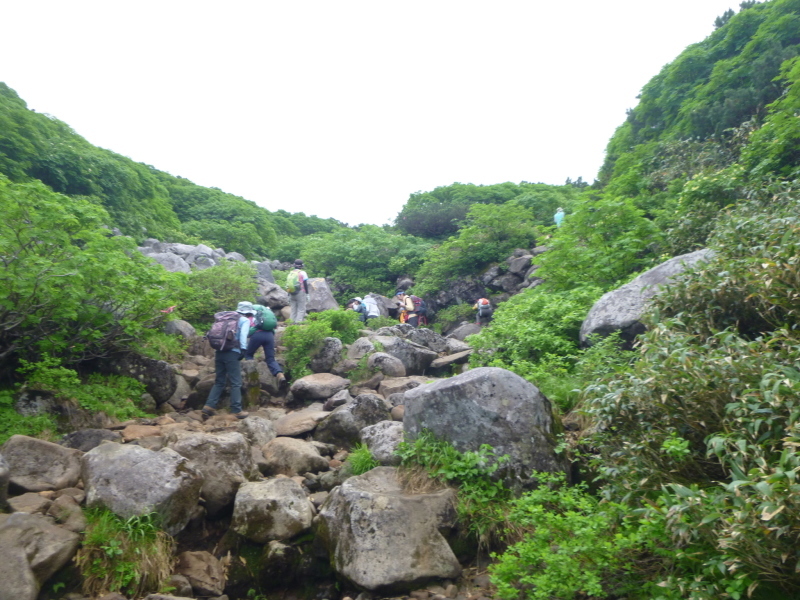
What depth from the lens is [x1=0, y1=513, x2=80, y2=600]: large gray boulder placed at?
14.3 feet

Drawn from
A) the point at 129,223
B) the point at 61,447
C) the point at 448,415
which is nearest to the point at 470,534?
the point at 448,415

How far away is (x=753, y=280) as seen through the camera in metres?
5.13

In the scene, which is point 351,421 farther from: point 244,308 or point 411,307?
point 411,307

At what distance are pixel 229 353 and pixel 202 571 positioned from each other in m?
4.04

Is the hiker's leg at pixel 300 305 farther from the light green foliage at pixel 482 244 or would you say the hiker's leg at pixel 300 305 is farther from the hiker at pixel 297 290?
the light green foliage at pixel 482 244

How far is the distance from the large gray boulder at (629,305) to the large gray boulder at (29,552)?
6.50 metres

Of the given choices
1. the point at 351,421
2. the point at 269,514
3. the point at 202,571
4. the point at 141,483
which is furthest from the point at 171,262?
the point at 202,571

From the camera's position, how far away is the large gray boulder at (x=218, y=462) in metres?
6.04

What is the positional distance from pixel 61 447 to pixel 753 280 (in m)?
7.54

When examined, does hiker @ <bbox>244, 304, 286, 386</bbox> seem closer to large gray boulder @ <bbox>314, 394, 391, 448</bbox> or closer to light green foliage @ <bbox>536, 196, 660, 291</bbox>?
large gray boulder @ <bbox>314, 394, 391, 448</bbox>

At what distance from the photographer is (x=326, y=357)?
1150 centimetres

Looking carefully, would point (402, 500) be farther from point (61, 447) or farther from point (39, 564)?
point (61, 447)

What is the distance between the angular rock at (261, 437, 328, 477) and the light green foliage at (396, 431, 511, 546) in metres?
1.71

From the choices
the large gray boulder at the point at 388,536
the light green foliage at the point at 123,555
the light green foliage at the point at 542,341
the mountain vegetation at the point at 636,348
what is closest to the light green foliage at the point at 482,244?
the mountain vegetation at the point at 636,348
